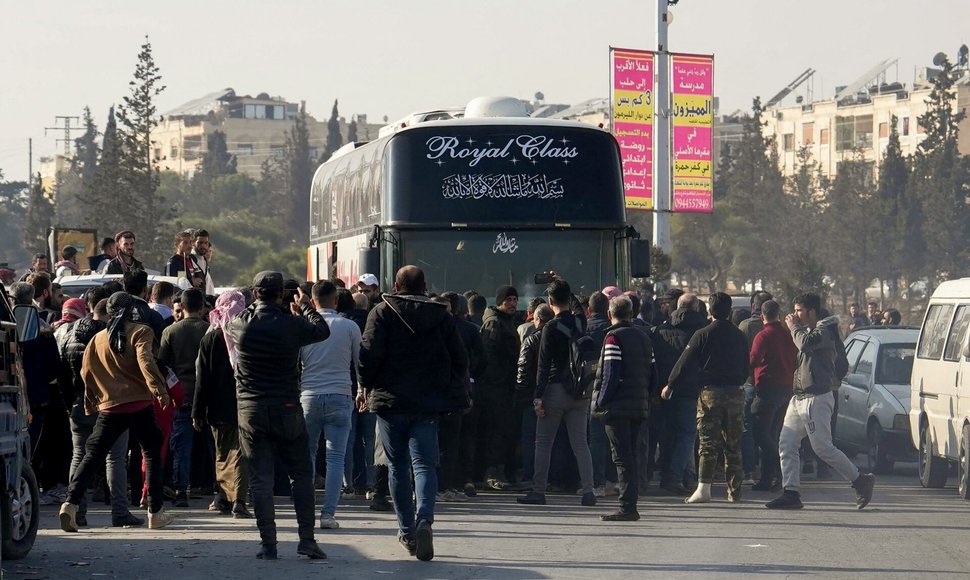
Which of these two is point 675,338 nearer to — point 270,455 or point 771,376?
point 771,376

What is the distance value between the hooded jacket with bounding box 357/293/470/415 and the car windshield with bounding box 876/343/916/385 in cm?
967

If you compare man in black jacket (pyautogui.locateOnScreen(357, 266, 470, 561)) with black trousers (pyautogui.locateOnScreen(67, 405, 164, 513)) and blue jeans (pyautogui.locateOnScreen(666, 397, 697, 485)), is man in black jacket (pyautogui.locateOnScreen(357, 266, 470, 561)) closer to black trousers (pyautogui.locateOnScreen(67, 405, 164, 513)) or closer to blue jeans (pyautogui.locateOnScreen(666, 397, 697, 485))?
black trousers (pyautogui.locateOnScreen(67, 405, 164, 513))

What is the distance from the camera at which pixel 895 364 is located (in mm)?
18891

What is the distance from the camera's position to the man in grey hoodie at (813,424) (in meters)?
13.6

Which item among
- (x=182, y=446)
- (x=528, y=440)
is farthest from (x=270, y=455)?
(x=528, y=440)

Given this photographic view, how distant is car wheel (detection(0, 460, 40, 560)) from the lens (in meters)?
9.85

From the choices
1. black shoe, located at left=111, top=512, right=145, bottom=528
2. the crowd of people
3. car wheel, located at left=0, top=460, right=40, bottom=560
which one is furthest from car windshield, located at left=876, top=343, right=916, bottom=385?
car wheel, located at left=0, top=460, right=40, bottom=560

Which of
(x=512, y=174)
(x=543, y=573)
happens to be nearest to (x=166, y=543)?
(x=543, y=573)

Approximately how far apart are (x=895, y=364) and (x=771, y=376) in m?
4.63

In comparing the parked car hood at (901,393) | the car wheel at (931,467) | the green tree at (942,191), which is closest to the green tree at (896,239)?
the green tree at (942,191)

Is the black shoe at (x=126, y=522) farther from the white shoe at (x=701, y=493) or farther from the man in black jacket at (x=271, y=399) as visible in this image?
the white shoe at (x=701, y=493)

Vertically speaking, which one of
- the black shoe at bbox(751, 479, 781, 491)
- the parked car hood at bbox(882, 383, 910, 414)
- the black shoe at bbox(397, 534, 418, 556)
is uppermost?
the parked car hood at bbox(882, 383, 910, 414)

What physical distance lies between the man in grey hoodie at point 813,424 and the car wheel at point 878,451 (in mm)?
4319

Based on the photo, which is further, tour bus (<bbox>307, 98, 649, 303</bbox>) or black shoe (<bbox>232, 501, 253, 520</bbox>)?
tour bus (<bbox>307, 98, 649, 303</bbox>)
